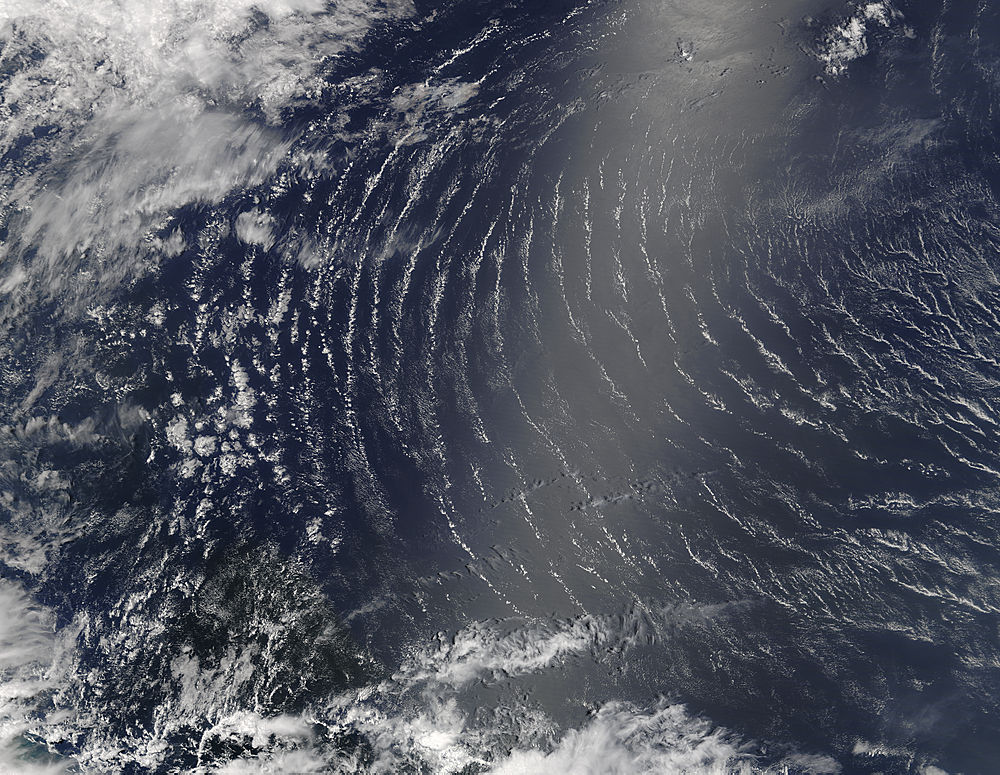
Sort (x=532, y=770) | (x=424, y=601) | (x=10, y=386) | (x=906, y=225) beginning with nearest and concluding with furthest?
(x=532, y=770), (x=424, y=601), (x=10, y=386), (x=906, y=225)

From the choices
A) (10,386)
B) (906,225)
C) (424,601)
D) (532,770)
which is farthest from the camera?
(906,225)

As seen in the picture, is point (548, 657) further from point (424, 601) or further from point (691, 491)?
point (691, 491)

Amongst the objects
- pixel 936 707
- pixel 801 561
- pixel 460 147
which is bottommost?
pixel 936 707

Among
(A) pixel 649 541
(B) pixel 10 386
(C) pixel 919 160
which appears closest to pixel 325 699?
(A) pixel 649 541

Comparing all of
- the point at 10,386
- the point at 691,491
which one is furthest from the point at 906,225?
the point at 10,386

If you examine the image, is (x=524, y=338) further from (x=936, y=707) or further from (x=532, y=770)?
(x=936, y=707)

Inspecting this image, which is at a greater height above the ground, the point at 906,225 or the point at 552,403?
the point at 906,225

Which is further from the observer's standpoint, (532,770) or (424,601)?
(424,601)
